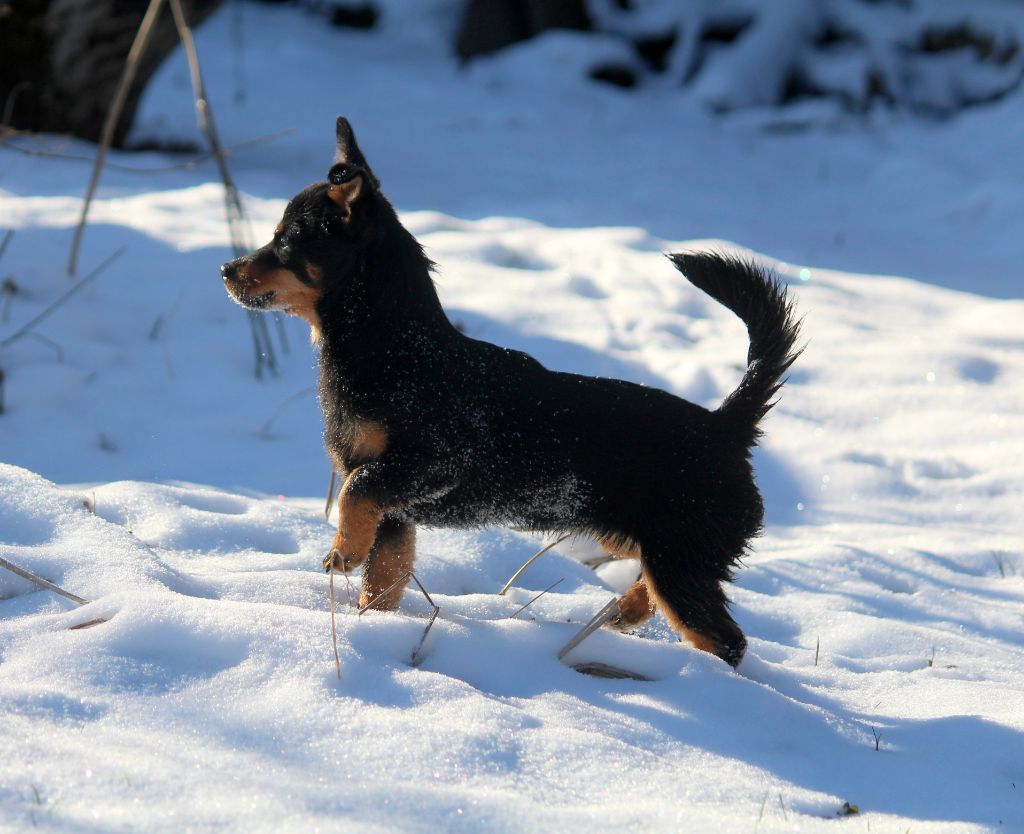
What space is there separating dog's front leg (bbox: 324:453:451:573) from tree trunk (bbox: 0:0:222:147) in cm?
561

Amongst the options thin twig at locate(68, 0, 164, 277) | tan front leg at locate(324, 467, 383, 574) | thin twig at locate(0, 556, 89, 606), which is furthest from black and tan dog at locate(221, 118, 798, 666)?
thin twig at locate(68, 0, 164, 277)

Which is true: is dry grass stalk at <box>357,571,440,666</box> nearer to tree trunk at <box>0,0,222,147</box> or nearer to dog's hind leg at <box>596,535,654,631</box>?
dog's hind leg at <box>596,535,654,631</box>

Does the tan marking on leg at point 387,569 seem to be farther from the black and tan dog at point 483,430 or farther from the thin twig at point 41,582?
the thin twig at point 41,582

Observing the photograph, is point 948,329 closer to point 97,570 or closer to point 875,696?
point 875,696

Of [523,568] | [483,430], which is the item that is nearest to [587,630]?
[483,430]

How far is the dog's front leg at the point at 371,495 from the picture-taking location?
268 centimetres

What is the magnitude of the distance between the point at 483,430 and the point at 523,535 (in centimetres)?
101

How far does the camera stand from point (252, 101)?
9.86 meters

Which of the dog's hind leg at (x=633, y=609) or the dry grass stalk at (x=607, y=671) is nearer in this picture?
the dry grass stalk at (x=607, y=671)

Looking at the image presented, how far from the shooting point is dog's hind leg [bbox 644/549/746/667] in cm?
275

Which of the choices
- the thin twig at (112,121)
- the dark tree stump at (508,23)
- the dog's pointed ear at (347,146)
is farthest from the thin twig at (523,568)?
the dark tree stump at (508,23)

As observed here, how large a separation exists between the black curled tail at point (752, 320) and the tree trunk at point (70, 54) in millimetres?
5566

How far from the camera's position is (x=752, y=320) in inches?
114

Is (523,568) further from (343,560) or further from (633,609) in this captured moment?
(343,560)
